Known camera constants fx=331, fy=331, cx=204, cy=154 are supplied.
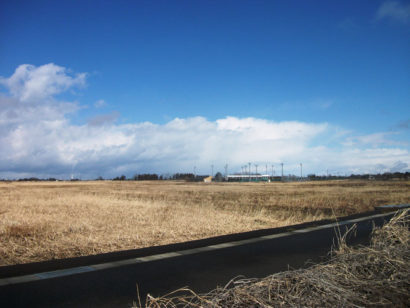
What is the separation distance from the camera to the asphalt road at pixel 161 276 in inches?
168

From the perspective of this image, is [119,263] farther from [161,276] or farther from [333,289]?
[333,289]

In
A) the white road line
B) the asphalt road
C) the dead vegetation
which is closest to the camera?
the dead vegetation

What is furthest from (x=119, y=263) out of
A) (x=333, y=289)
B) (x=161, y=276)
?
(x=333, y=289)

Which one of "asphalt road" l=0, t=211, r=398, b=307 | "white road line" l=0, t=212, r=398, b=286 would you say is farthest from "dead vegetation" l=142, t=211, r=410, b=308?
"white road line" l=0, t=212, r=398, b=286

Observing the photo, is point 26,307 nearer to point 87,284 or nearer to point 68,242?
point 87,284

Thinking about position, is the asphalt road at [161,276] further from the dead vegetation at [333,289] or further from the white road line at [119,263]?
the dead vegetation at [333,289]

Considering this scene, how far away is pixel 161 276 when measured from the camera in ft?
17.0

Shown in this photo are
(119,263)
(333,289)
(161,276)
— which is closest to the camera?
(333,289)

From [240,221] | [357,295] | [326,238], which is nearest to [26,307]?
[357,295]

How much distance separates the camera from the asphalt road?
4258mm

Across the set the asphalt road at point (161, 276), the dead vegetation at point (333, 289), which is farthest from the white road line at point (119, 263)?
the dead vegetation at point (333, 289)

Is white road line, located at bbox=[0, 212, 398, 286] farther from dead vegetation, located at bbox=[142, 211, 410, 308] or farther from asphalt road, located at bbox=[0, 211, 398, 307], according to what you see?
dead vegetation, located at bbox=[142, 211, 410, 308]

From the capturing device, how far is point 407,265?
3.34 metres

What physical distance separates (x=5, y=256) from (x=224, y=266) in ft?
17.5
